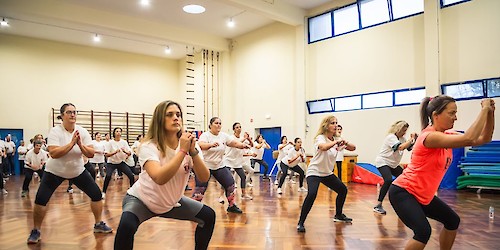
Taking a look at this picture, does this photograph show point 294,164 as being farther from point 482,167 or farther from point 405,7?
point 405,7

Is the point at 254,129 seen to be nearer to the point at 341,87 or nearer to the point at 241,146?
the point at 341,87

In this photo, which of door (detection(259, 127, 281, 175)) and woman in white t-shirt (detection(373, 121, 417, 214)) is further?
door (detection(259, 127, 281, 175))

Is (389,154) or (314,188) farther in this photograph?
(389,154)

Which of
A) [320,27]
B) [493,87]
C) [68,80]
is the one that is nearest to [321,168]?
[493,87]

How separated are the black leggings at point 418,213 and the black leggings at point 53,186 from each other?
3039 millimetres

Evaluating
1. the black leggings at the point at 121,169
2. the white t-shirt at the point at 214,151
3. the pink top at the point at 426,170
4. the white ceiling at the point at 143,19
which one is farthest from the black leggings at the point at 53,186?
the white ceiling at the point at 143,19

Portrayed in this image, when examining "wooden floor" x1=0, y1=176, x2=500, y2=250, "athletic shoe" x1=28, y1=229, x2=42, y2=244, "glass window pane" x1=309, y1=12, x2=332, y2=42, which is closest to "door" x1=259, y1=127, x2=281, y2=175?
"glass window pane" x1=309, y1=12, x2=332, y2=42

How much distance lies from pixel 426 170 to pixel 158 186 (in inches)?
69.6

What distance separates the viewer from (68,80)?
14.2 m

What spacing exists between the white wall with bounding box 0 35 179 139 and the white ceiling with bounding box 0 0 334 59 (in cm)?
62

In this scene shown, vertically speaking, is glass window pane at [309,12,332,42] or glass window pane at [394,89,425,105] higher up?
glass window pane at [309,12,332,42]

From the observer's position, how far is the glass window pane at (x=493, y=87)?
7335 mm

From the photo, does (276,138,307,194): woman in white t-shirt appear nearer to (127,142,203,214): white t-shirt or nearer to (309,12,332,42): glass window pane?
(309,12,332,42): glass window pane

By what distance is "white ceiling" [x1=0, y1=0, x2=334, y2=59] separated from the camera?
10.1 m
